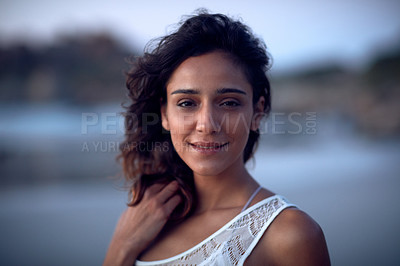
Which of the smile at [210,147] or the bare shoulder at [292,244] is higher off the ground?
the smile at [210,147]

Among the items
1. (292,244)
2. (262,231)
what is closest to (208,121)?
(262,231)

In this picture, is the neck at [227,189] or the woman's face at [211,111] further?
the neck at [227,189]

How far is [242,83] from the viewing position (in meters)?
1.83

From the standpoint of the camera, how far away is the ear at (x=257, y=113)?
6.59 feet

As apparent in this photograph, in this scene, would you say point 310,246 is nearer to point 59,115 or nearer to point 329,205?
point 329,205

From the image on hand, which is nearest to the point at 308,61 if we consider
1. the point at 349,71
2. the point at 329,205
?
the point at 349,71

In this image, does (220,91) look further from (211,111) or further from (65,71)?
(65,71)

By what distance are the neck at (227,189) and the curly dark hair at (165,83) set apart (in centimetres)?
11

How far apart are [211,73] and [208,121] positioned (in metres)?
0.28

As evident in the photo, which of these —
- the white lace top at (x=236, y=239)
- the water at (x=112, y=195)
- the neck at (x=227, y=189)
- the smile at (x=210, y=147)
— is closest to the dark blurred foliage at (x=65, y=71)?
the water at (x=112, y=195)

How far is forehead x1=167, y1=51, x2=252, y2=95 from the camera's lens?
1751mm

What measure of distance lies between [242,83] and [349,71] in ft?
98.6

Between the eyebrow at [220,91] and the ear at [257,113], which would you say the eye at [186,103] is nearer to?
the eyebrow at [220,91]

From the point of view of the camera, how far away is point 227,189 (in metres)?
2.00
